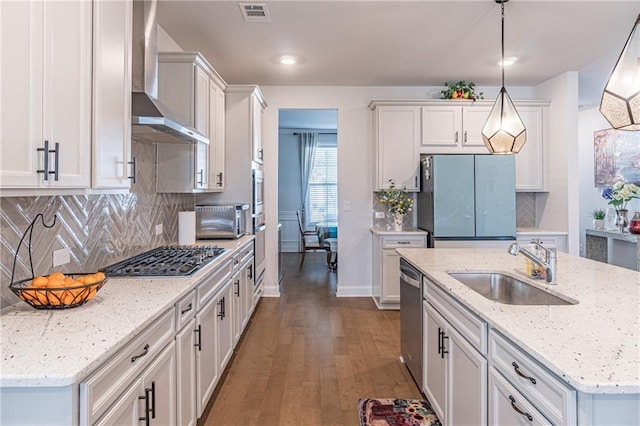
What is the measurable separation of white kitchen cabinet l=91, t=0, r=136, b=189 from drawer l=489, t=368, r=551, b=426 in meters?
1.83

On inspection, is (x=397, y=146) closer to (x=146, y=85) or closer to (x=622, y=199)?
A: (x=622, y=199)

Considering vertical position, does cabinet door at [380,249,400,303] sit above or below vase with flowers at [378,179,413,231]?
below

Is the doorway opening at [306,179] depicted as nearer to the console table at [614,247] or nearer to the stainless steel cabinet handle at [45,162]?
the console table at [614,247]

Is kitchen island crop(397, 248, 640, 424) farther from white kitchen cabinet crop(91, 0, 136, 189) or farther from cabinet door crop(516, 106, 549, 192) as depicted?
cabinet door crop(516, 106, 549, 192)

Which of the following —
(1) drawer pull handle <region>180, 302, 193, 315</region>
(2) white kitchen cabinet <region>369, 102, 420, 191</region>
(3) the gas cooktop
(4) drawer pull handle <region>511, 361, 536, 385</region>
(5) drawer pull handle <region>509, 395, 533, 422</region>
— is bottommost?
(5) drawer pull handle <region>509, 395, 533, 422</region>

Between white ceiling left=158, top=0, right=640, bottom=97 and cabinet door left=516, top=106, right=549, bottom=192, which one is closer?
white ceiling left=158, top=0, right=640, bottom=97

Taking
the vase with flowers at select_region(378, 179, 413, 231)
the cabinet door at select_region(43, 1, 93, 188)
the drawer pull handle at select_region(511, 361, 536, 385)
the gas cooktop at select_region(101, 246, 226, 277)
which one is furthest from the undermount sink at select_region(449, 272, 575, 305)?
the vase with flowers at select_region(378, 179, 413, 231)

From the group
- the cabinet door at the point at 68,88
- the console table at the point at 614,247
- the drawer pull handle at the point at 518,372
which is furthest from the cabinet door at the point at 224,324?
the console table at the point at 614,247

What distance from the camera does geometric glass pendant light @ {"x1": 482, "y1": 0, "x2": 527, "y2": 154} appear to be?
8.51 feet

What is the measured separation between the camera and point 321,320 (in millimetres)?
4062

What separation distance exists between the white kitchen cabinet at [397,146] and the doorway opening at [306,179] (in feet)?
13.6

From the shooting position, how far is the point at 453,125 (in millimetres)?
4617

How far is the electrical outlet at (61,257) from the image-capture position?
1.80m

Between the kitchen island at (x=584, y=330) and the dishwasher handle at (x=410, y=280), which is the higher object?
the kitchen island at (x=584, y=330)
